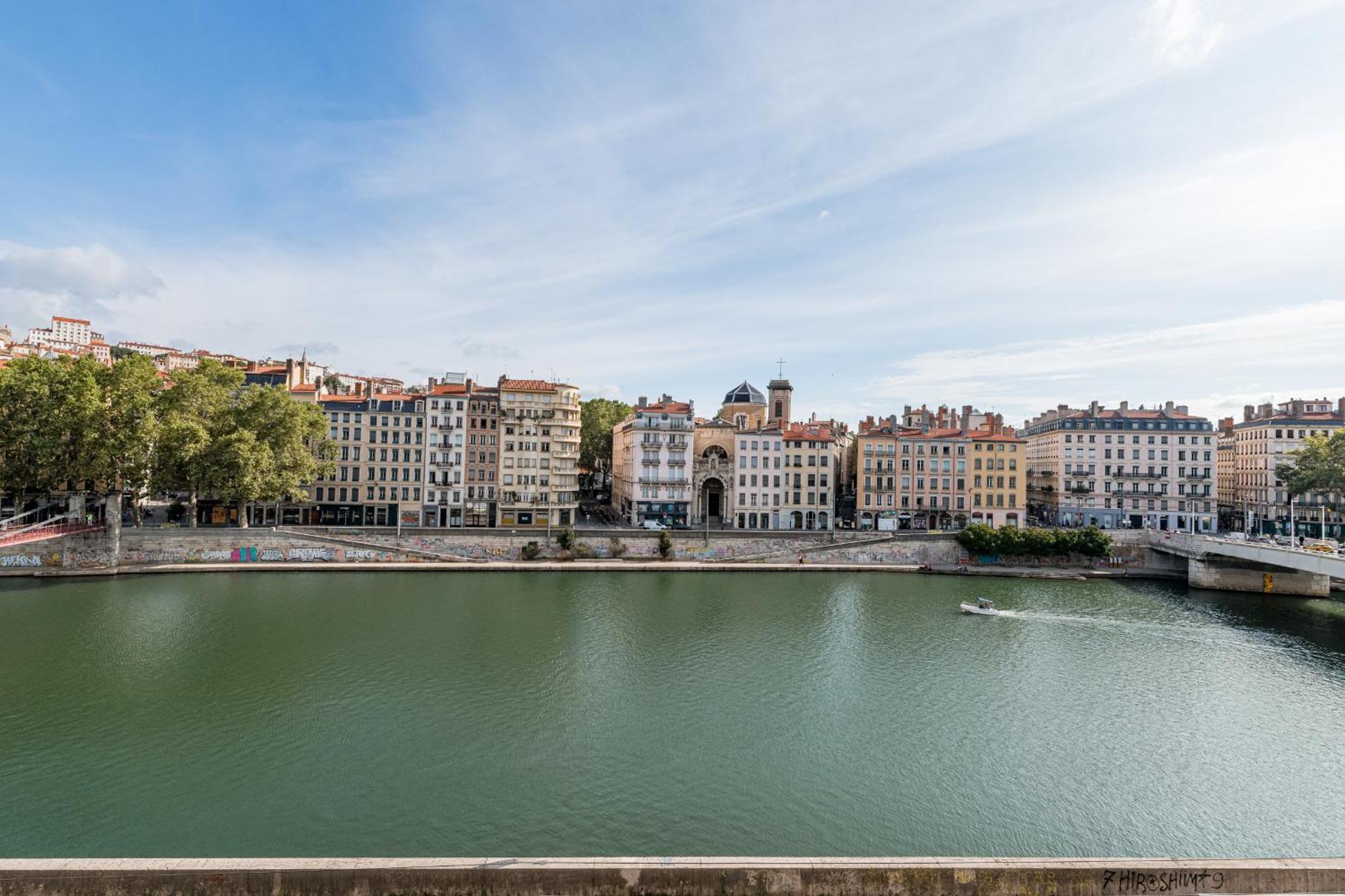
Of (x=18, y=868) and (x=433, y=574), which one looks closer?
(x=18, y=868)

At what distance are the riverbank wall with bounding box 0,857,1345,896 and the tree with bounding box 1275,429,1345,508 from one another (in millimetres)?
85865

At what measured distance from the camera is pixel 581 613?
170 feet

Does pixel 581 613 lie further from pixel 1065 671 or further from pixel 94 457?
pixel 94 457

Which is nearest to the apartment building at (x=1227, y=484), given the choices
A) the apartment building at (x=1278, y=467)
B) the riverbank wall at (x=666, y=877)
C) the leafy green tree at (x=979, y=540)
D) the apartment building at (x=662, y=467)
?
the apartment building at (x=1278, y=467)

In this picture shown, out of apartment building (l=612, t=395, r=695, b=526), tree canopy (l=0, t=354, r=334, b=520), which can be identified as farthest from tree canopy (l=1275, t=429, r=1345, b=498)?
tree canopy (l=0, t=354, r=334, b=520)

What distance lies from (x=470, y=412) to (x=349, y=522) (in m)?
18.1

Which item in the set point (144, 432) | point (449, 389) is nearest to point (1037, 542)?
point (449, 389)

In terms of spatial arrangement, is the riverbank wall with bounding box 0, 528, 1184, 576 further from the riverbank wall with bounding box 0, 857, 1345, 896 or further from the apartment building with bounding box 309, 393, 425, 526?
the riverbank wall with bounding box 0, 857, 1345, 896

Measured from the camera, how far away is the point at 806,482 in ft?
285

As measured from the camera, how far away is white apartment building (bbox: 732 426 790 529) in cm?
8644

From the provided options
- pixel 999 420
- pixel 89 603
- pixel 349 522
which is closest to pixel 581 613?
pixel 89 603

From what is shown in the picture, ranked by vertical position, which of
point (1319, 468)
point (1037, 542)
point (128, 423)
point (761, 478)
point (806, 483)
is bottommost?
point (1037, 542)

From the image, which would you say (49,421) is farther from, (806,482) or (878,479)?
(878,479)

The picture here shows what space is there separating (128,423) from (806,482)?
67853 mm
